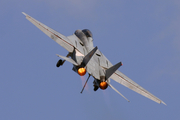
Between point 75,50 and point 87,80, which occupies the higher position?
point 75,50

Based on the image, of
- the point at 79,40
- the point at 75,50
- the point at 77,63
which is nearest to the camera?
the point at 77,63

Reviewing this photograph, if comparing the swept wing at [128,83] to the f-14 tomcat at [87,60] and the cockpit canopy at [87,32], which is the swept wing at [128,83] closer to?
the f-14 tomcat at [87,60]

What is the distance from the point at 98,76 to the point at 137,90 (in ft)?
18.6

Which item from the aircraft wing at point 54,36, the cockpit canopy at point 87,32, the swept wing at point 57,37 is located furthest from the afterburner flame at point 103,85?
the cockpit canopy at point 87,32

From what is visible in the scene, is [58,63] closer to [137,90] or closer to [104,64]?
[104,64]

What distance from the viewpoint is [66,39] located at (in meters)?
35.2

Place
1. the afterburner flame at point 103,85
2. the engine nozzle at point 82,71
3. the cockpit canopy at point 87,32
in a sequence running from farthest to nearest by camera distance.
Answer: the cockpit canopy at point 87,32 < the afterburner flame at point 103,85 < the engine nozzle at point 82,71

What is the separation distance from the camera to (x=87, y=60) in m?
31.1

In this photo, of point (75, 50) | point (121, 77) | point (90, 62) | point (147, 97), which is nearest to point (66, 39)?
point (75, 50)

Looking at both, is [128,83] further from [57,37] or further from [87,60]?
[57,37]

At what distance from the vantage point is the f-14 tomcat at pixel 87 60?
31406 millimetres

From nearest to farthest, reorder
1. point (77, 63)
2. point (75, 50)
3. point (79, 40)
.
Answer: point (77, 63)
point (75, 50)
point (79, 40)

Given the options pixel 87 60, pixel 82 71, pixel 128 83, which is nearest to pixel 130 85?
pixel 128 83

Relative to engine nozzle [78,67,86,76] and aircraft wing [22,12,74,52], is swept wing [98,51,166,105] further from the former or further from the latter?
engine nozzle [78,67,86,76]
